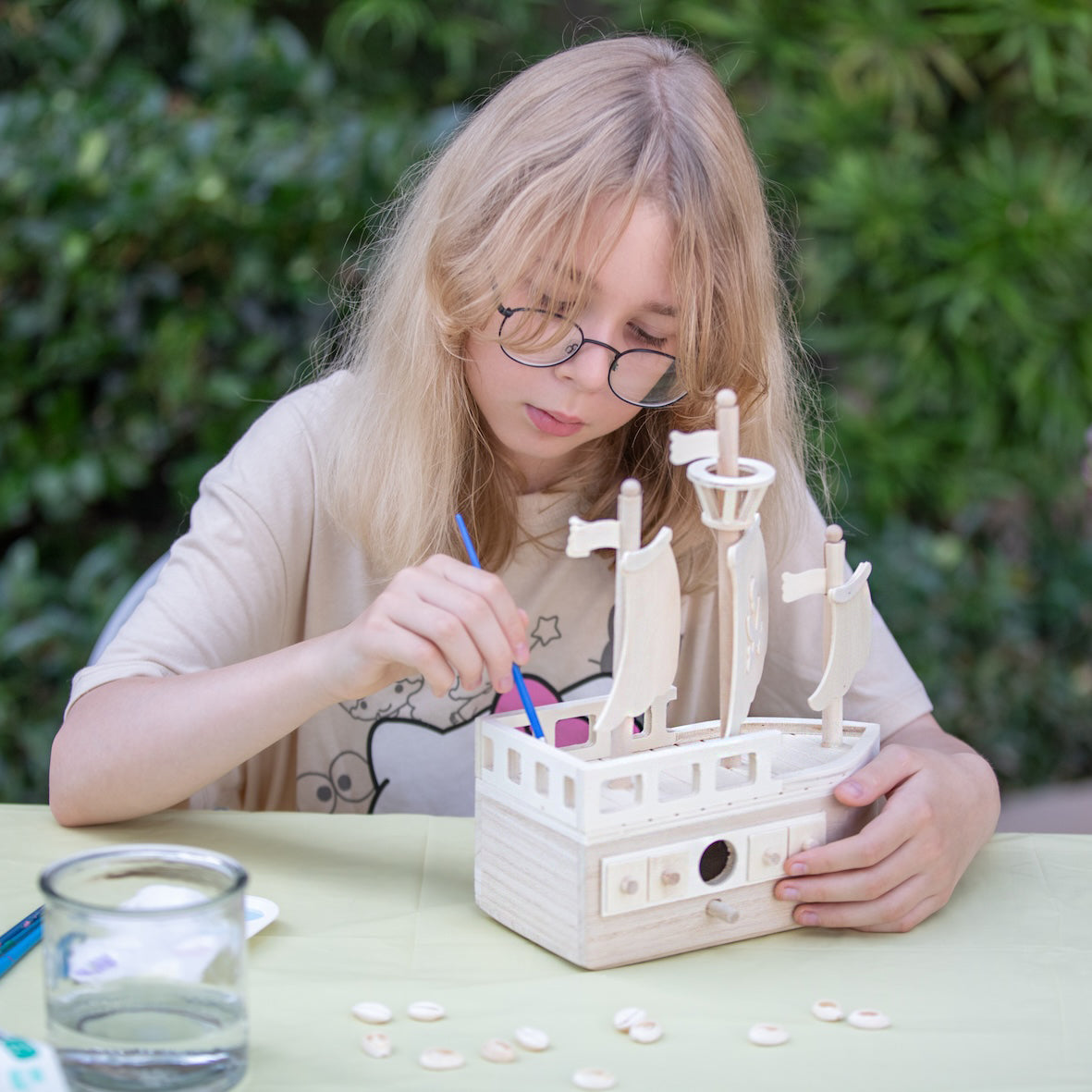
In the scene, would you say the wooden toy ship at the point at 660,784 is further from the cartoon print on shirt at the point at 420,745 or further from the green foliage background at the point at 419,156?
the green foliage background at the point at 419,156

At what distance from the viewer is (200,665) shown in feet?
4.04

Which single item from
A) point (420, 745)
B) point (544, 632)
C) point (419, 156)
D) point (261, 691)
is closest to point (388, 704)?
point (420, 745)

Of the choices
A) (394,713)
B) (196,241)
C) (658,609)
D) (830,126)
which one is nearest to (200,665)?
(394,713)

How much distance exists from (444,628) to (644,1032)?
11.4 inches

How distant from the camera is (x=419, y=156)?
2365 mm

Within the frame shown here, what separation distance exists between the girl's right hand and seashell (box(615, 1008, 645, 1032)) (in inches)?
9.1

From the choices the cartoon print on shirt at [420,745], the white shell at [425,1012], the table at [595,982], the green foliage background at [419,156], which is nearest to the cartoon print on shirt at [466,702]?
the cartoon print on shirt at [420,745]

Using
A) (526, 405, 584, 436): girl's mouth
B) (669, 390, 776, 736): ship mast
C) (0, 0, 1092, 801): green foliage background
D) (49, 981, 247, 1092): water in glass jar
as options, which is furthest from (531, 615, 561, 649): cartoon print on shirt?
(0, 0, 1092, 801): green foliage background

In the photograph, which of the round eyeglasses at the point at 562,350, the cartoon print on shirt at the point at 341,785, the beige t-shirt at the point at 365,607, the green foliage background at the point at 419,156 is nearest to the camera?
the round eyeglasses at the point at 562,350

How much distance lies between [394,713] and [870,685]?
481 mm

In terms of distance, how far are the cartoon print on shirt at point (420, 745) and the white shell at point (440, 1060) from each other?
609mm

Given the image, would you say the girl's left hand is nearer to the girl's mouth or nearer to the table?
the table

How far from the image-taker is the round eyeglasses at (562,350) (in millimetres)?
1138

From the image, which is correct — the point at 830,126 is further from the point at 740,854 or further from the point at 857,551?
the point at 740,854
